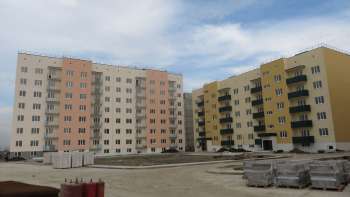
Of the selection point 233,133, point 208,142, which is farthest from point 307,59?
point 208,142

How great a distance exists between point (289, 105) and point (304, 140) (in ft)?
28.7

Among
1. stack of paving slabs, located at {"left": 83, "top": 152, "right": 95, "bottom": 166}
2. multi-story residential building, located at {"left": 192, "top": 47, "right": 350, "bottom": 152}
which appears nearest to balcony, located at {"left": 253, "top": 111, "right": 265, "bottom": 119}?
multi-story residential building, located at {"left": 192, "top": 47, "right": 350, "bottom": 152}

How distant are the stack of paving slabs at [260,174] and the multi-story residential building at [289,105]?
1782 inches

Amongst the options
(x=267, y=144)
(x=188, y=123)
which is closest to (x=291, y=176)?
(x=267, y=144)

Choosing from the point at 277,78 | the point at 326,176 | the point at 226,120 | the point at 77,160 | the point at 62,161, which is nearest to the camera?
the point at 326,176

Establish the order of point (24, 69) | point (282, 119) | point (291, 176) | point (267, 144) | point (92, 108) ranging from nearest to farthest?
point (291, 176) < point (282, 119) < point (267, 144) < point (24, 69) < point (92, 108)

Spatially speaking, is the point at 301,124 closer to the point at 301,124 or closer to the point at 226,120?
the point at 301,124

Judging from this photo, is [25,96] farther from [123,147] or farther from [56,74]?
[123,147]

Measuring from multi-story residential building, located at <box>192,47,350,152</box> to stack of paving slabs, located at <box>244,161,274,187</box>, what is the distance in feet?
148

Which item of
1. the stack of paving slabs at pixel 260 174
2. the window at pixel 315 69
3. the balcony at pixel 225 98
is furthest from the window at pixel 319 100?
the stack of paving slabs at pixel 260 174

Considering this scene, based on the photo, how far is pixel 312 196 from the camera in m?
13.0

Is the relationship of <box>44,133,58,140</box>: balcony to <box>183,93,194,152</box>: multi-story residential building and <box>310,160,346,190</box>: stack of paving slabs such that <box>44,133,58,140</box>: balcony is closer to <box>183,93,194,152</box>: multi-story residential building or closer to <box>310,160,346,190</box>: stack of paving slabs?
<box>183,93,194,152</box>: multi-story residential building

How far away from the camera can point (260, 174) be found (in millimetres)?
15797

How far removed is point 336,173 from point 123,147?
253 ft
